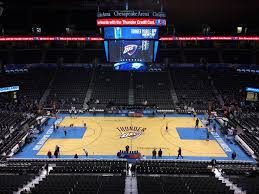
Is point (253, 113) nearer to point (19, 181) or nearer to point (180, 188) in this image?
point (180, 188)

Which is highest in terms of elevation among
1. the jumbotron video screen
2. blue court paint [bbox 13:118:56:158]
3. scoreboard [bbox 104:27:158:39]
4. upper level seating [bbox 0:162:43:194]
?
scoreboard [bbox 104:27:158:39]

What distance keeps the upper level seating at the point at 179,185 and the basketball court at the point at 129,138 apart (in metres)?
8.99

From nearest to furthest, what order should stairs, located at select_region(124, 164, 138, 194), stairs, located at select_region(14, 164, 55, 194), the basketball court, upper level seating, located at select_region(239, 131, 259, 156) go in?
stairs, located at select_region(14, 164, 55, 194) < stairs, located at select_region(124, 164, 138, 194) < the basketball court < upper level seating, located at select_region(239, 131, 259, 156)

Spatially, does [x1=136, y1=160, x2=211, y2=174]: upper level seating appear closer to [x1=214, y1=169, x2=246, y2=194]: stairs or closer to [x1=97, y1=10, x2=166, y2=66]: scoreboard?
[x1=214, y1=169, x2=246, y2=194]: stairs

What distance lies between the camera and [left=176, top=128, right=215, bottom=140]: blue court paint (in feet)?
117

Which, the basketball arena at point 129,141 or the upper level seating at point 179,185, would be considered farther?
the basketball arena at point 129,141

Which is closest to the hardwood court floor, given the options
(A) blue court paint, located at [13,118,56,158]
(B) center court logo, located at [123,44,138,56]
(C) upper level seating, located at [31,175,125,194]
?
(A) blue court paint, located at [13,118,56,158]

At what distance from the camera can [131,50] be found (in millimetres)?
42844

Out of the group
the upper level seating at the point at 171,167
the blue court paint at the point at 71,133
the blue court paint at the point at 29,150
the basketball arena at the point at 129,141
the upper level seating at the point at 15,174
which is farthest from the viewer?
the blue court paint at the point at 71,133

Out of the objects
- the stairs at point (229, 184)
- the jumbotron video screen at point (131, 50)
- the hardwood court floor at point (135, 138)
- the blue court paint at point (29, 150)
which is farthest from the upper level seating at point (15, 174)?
the jumbotron video screen at point (131, 50)

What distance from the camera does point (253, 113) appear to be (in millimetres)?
44906

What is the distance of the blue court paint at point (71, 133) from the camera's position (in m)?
36.0

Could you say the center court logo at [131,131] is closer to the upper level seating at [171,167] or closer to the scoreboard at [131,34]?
the upper level seating at [171,167]

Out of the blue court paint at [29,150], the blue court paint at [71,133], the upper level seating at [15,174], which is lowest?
the blue court paint at [29,150]
